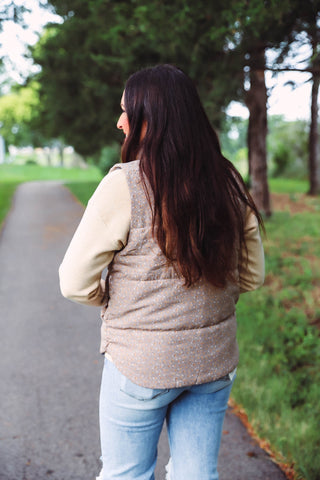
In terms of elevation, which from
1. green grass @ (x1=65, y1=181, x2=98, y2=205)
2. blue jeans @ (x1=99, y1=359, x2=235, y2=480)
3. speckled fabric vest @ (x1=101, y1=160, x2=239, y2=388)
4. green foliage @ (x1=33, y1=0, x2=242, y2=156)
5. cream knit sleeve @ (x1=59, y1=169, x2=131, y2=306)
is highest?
A: green foliage @ (x1=33, y1=0, x2=242, y2=156)

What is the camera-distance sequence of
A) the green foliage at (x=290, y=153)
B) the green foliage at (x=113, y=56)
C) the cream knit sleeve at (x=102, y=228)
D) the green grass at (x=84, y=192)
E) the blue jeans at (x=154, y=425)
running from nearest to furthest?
the cream knit sleeve at (x=102, y=228)
the blue jeans at (x=154, y=425)
the green foliage at (x=113, y=56)
the green grass at (x=84, y=192)
the green foliage at (x=290, y=153)

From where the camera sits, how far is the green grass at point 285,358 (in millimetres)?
3047

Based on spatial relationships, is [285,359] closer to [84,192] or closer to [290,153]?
[84,192]

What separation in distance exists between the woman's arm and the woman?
4 cm

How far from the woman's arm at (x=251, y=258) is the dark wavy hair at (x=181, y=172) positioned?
Result: 151 mm

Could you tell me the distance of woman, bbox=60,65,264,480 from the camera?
4.65 ft

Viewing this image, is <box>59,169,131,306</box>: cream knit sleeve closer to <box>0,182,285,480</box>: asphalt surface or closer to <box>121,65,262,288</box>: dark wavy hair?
<box>121,65,262,288</box>: dark wavy hair

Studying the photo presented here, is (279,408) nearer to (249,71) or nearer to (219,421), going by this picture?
(219,421)

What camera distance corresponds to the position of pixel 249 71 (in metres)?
4.45

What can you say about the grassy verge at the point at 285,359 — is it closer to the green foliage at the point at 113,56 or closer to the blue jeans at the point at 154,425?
the blue jeans at the point at 154,425

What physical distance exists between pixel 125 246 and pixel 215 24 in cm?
342

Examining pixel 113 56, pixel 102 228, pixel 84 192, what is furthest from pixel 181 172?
pixel 84 192

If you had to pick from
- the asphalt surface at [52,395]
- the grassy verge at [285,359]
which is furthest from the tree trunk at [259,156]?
the asphalt surface at [52,395]

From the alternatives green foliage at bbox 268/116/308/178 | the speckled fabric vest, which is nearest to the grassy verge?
the speckled fabric vest
